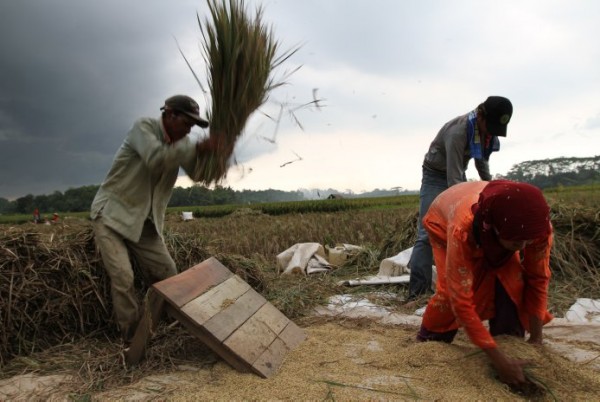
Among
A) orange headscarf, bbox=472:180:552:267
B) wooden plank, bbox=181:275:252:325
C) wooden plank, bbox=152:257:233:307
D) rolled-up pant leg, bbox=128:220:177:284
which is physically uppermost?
orange headscarf, bbox=472:180:552:267

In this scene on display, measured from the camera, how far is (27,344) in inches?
116

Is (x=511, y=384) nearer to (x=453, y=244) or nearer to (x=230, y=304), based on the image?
(x=453, y=244)

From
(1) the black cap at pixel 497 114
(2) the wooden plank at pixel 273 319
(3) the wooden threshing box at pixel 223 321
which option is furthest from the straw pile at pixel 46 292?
(1) the black cap at pixel 497 114

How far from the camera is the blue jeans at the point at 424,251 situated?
12.4 feet

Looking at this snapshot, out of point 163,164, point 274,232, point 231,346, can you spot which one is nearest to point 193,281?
point 231,346

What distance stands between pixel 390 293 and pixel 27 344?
288 centimetres

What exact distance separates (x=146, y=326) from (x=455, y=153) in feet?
8.01

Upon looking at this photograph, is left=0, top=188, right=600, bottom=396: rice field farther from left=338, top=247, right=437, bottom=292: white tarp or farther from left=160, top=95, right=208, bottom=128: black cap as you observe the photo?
left=160, top=95, right=208, bottom=128: black cap

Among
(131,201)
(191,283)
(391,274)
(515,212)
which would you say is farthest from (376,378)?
(391,274)

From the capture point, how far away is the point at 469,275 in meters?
2.12

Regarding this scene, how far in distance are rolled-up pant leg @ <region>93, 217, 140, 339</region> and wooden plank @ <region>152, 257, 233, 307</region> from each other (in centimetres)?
38

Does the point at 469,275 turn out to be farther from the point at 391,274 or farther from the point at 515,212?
the point at 391,274

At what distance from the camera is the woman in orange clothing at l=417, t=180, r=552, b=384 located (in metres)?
1.88

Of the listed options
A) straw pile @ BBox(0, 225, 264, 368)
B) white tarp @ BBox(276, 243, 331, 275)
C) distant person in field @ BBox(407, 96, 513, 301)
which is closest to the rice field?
straw pile @ BBox(0, 225, 264, 368)
